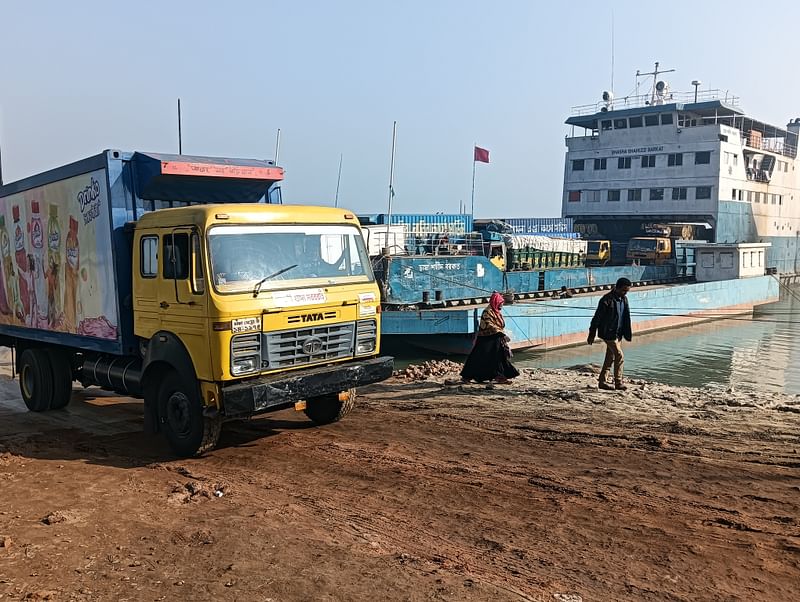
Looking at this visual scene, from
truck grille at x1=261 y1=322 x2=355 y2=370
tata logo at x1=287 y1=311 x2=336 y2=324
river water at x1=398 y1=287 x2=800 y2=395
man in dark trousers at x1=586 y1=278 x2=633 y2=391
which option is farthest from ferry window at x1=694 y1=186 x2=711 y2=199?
tata logo at x1=287 y1=311 x2=336 y2=324

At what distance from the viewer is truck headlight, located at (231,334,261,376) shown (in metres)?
Result: 6.43

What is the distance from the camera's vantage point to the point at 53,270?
8.85 meters

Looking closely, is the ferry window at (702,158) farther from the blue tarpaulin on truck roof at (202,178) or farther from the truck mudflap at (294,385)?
the truck mudflap at (294,385)

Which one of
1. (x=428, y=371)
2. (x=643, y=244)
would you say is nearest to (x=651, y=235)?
(x=643, y=244)

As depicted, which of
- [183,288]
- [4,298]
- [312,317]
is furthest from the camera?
[4,298]

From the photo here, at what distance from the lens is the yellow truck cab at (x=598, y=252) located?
35.2m

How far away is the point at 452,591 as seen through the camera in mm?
4055

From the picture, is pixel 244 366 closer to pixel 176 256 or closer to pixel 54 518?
pixel 176 256

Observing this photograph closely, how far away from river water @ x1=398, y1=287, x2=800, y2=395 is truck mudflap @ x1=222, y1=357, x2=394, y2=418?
11.5 meters

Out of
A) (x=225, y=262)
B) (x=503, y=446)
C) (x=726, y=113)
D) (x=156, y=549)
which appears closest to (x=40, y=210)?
(x=225, y=262)

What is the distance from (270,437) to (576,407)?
3.94 metres

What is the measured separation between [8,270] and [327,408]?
5.37 m

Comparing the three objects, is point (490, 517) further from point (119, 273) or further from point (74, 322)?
point (74, 322)

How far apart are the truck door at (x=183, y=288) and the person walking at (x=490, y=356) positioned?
16.2ft
